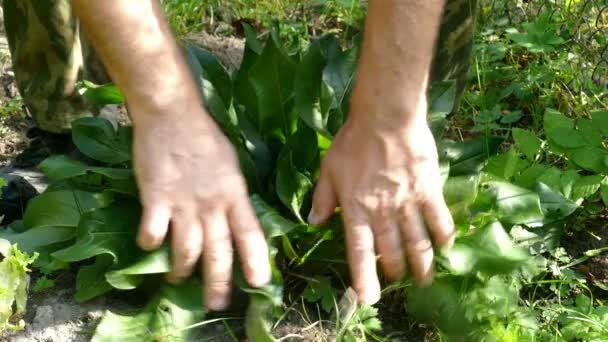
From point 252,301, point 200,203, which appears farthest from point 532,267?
point 200,203

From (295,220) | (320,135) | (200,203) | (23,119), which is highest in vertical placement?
(200,203)

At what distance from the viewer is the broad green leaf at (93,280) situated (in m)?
1.85

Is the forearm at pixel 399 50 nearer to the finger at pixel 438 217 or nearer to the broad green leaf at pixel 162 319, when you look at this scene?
the finger at pixel 438 217

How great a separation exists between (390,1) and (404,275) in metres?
0.63

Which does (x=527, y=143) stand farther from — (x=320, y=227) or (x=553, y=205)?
(x=320, y=227)

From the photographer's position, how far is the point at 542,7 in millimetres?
3154

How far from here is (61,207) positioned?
198 cm

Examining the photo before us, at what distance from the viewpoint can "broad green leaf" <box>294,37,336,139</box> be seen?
1.97 metres

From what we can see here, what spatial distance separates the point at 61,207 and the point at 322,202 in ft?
2.22

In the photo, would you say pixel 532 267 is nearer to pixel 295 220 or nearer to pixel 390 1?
pixel 295 220

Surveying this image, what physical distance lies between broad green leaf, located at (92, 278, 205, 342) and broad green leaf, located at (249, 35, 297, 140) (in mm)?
514

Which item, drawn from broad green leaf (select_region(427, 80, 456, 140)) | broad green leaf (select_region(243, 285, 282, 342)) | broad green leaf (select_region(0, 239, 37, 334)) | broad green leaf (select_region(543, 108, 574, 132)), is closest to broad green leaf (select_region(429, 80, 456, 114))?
broad green leaf (select_region(427, 80, 456, 140))

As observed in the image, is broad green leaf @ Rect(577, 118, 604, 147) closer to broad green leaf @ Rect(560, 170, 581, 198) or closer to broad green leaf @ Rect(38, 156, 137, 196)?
broad green leaf @ Rect(560, 170, 581, 198)

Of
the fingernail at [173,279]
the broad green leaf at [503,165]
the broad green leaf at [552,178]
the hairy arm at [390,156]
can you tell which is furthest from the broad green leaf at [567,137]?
the fingernail at [173,279]
